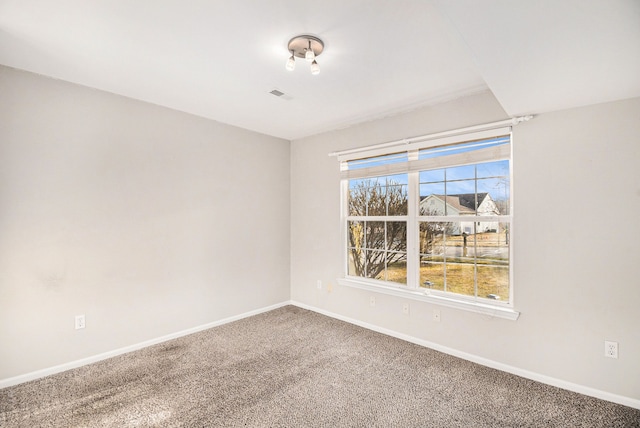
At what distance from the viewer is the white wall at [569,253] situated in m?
2.12

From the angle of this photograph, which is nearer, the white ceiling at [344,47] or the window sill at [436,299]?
the white ceiling at [344,47]

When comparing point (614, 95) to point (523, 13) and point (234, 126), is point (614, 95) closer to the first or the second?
point (523, 13)

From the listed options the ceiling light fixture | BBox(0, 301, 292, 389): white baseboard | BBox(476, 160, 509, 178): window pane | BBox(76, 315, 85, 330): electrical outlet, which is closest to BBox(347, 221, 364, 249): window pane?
BBox(476, 160, 509, 178): window pane

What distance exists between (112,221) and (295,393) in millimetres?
2239

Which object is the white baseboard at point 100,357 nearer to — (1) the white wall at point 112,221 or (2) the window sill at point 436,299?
(1) the white wall at point 112,221

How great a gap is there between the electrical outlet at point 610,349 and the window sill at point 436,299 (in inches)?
21.4

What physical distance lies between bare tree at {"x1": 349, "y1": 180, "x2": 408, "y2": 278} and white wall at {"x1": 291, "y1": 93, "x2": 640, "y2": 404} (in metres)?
0.74

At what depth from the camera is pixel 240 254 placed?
388 cm

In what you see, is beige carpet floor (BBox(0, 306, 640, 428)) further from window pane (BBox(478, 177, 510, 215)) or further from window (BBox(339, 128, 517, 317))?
window pane (BBox(478, 177, 510, 215))

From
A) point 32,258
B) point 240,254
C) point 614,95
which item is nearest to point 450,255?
point 614,95

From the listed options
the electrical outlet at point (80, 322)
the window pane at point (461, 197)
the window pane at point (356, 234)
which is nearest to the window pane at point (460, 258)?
the window pane at point (461, 197)

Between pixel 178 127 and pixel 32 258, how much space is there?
68.7 inches

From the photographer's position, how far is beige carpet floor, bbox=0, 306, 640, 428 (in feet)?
6.47

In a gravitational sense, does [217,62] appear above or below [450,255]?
above
